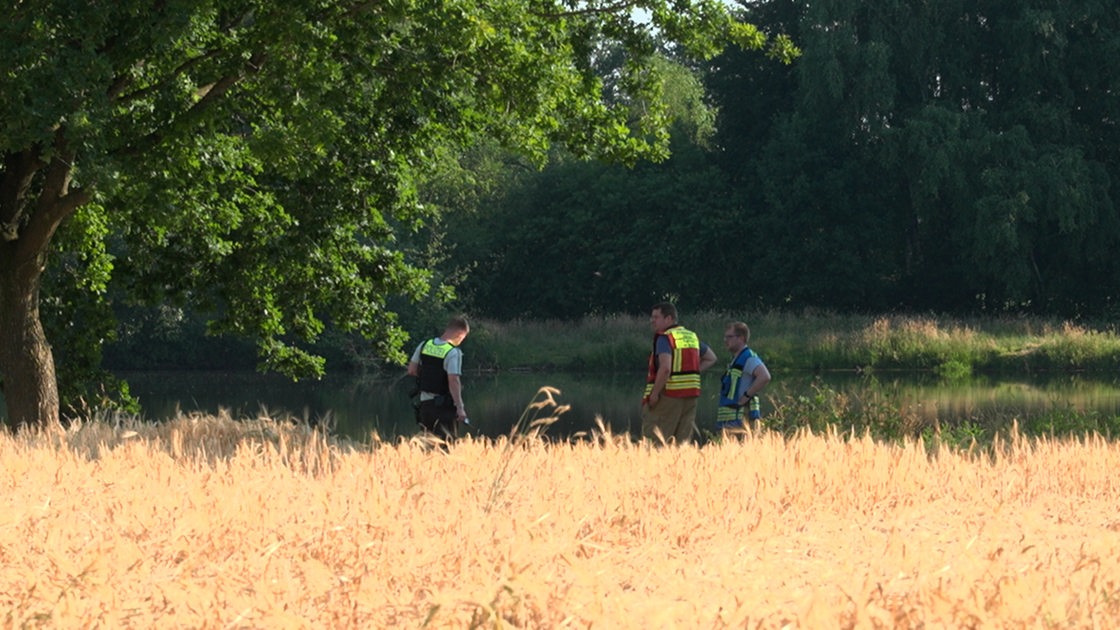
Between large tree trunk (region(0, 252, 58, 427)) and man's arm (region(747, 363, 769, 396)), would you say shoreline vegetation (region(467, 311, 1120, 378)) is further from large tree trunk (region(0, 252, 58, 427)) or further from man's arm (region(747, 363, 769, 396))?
large tree trunk (region(0, 252, 58, 427))

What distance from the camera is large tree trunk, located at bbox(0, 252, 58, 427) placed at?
1546 centimetres

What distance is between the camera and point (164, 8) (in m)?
13.6

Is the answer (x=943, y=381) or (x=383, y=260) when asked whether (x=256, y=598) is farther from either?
(x=943, y=381)

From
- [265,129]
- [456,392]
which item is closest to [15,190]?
[265,129]

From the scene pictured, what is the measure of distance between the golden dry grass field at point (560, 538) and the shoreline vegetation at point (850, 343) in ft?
124

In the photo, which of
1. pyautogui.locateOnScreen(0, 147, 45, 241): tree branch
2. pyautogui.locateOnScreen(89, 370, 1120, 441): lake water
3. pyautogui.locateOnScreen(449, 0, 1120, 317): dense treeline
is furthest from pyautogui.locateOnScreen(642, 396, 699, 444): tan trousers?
pyautogui.locateOnScreen(449, 0, 1120, 317): dense treeline

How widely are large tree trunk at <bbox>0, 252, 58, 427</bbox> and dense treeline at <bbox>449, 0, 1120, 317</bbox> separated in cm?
3758

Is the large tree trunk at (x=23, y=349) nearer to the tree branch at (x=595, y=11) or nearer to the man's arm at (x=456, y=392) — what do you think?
the man's arm at (x=456, y=392)

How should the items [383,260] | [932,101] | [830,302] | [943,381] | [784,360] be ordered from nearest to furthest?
[383,260], [943,381], [784,360], [932,101], [830,302]

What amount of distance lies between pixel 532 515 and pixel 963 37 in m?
50.3

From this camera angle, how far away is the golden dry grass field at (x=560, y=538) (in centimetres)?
465

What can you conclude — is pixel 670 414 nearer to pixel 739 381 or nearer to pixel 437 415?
pixel 739 381

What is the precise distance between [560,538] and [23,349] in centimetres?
1135

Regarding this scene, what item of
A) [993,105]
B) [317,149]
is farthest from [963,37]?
A: [317,149]
